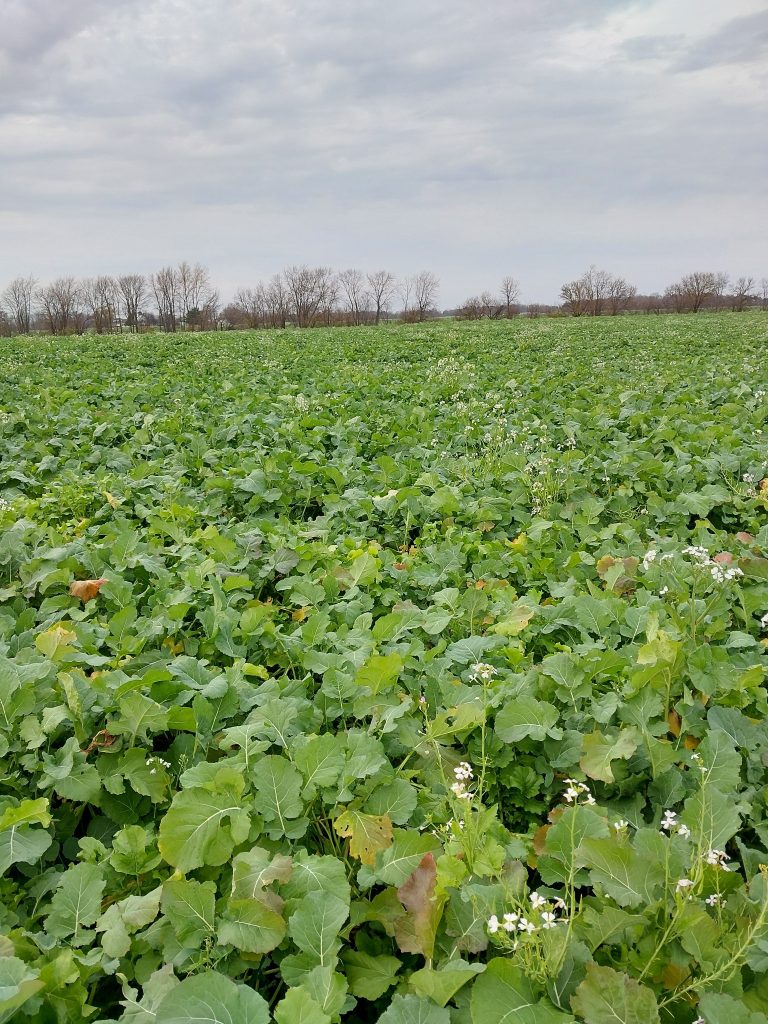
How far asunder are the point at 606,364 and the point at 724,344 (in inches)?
329

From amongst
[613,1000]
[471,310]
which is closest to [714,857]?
[613,1000]

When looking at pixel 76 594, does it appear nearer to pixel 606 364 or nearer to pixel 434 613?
pixel 434 613

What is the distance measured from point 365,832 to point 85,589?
2547mm

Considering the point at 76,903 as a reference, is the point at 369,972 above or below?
below

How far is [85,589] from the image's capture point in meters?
3.72

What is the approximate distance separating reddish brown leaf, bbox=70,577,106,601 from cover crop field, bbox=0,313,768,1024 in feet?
0.12

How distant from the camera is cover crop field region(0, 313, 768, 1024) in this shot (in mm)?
1512

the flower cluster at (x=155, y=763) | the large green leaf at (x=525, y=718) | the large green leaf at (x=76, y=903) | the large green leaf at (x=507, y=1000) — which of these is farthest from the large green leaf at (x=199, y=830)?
the large green leaf at (x=525, y=718)

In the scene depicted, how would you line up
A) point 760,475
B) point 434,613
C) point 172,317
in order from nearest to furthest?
point 434,613
point 760,475
point 172,317

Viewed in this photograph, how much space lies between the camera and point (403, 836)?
6.06 ft

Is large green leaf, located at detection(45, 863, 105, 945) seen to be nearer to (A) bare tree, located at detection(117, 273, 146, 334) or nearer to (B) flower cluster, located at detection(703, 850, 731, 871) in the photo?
(B) flower cluster, located at detection(703, 850, 731, 871)

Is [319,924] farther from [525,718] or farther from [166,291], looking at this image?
[166,291]

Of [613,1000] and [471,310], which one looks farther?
[471,310]

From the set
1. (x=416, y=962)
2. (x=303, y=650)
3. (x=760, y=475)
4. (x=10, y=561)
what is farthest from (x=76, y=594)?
(x=760, y=475)
